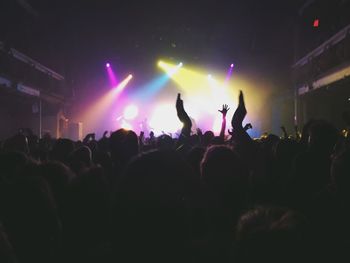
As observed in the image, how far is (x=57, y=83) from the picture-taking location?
26469 mm

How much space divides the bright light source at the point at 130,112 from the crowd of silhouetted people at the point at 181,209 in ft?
88.9

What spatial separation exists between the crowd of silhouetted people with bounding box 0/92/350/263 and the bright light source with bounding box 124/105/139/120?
2710 centimetres

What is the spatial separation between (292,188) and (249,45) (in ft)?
79.2

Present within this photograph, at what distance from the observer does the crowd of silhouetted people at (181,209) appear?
53.6 inches

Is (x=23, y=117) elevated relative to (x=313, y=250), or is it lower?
elevated

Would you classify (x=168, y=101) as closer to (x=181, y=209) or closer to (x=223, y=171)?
(x=223, y=171)

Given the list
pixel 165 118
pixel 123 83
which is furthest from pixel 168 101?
pixel 123 83

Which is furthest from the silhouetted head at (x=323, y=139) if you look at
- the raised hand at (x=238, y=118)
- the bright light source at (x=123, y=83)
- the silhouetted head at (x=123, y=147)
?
the bright light source at (x=123, y=83)

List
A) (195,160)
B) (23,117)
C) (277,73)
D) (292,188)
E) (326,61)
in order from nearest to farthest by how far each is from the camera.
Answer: (292,188), (195,160), (326,61), (23,117), (277,73)

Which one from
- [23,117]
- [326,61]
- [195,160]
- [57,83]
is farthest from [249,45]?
[195,160]

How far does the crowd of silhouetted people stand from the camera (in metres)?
1.36

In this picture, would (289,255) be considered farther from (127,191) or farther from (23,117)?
(23,117)

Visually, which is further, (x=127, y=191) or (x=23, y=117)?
(x=23, y=117)

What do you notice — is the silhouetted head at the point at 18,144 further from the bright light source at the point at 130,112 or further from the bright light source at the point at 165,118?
the bright light source at the point at 130,112
